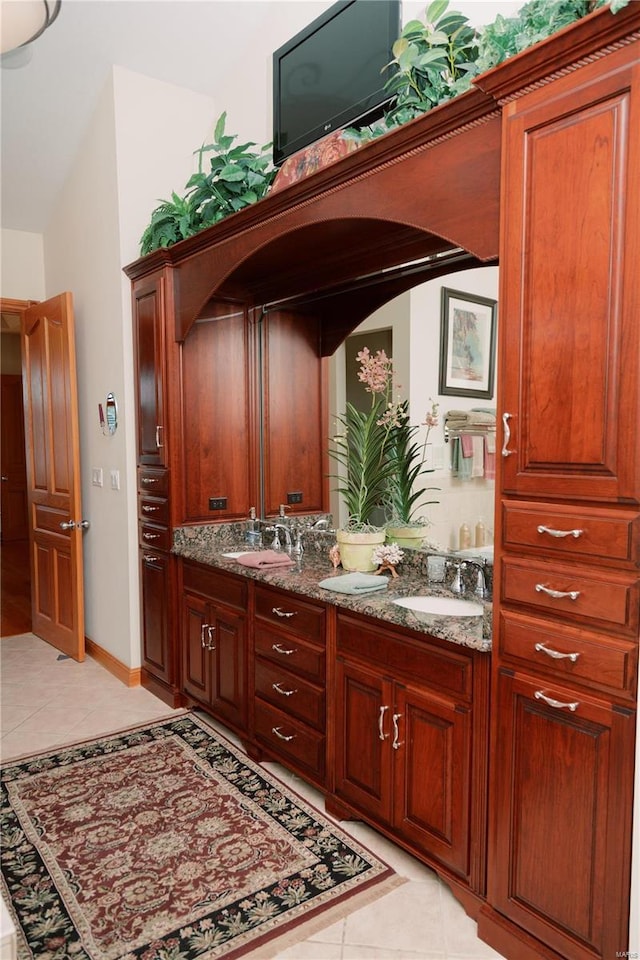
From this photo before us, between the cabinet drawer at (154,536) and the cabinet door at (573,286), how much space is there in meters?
2.15

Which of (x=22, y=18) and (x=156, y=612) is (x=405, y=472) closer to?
(x=156, y=612)

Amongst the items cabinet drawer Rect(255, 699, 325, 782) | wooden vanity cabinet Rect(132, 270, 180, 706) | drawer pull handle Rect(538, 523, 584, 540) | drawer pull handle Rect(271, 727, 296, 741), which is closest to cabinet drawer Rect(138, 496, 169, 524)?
wooden vanity cabinet Rect(132, 270, 180, 706)

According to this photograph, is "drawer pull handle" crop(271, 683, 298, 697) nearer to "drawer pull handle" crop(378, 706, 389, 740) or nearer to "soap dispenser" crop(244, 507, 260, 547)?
"drawer pull handle" crop(378, 706, 389, 740)

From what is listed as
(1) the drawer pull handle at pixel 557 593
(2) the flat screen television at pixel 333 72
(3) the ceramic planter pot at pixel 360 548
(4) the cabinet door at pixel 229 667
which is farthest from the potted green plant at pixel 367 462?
(1) the drawer pull handle at pixel 557 593

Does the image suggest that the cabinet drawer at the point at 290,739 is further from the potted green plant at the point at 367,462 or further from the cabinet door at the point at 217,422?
the cabinet door at the point at 217,422

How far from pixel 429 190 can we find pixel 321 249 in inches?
36.0

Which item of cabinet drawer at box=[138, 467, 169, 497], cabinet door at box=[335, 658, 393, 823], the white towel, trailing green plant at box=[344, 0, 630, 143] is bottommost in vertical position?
cabinet door at box=[335, 658, 393, 823]

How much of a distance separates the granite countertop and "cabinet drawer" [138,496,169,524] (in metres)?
0.13

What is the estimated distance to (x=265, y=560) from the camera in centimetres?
281

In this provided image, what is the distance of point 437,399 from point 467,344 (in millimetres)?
268

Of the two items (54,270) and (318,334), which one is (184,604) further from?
(54,270)

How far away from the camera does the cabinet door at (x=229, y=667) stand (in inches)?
114

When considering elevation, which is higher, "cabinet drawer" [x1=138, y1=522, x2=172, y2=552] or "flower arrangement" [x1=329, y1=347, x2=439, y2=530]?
"flower arrangement" [x1=329, y1=347, x2=439, y2=530]

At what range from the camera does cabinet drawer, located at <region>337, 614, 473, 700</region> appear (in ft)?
6.11
